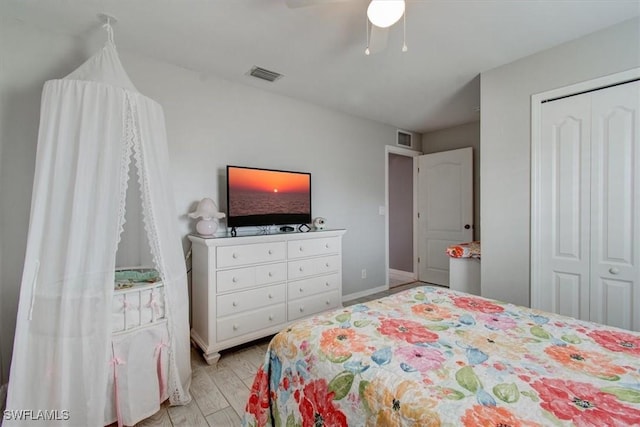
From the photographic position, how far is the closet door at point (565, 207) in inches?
86.8

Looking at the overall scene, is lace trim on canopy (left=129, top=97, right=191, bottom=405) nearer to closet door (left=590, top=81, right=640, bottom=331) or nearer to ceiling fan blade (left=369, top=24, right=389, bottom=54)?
ceiling fan blade (left=369, top=24, right=389, bottom=54)

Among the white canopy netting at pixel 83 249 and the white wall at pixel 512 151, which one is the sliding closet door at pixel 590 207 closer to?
the white wall at pixel 512 151

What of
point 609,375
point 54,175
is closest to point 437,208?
point 609,375

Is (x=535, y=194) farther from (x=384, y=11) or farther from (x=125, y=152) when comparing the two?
(x=125, y=152)

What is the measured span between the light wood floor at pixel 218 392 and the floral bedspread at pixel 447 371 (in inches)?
22.6

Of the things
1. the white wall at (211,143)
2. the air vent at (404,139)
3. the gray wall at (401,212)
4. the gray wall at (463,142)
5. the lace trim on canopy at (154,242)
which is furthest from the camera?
the gray wall at (401,212)

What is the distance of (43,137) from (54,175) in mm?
225

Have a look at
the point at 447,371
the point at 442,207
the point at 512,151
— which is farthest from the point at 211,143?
the point at 442,207

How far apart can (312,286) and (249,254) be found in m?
0.80

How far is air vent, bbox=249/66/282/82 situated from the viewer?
8.75ft

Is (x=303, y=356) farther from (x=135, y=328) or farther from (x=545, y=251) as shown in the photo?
(x=545, y=251)

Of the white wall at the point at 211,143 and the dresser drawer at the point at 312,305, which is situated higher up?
the white wall at the point at 211,143

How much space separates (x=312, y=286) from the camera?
2.95 meters

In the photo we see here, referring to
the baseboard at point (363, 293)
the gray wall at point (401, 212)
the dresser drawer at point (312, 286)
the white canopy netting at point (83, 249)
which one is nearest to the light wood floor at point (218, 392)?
the white canopy netting at point (83, 249)
